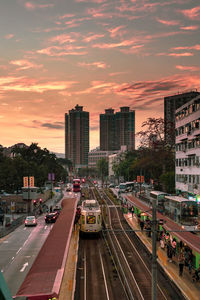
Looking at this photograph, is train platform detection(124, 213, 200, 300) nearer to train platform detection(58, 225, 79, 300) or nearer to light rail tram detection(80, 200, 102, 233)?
train platform detection(58, 225, 79, 300)

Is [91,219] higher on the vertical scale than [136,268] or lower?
higher

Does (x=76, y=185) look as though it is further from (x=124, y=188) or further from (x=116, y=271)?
(x=116, y=271)

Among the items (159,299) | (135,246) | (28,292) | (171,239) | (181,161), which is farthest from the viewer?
(181,161)

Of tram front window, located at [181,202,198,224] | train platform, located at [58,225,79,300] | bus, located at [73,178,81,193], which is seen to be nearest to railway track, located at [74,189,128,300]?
train platform, located at [58,225,79,300]

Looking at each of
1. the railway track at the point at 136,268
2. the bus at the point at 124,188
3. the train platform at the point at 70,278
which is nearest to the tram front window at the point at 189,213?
the railway track at the point at 136,268

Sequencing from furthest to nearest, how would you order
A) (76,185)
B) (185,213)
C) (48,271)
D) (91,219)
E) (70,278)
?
(76,185)
(91,219)
(185,213)
(70,278)
(48,271)

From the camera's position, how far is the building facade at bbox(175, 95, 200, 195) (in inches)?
2367

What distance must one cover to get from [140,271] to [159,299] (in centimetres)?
677

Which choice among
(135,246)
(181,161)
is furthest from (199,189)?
(135,246)

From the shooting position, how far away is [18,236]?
46781 millimetres

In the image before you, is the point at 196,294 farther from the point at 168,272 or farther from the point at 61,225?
the point at 61,225

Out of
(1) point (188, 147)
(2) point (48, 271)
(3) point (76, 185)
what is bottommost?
(3) point (76, 185)

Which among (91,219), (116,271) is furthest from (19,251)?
(116,271)

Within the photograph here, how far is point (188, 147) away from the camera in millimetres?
66750
